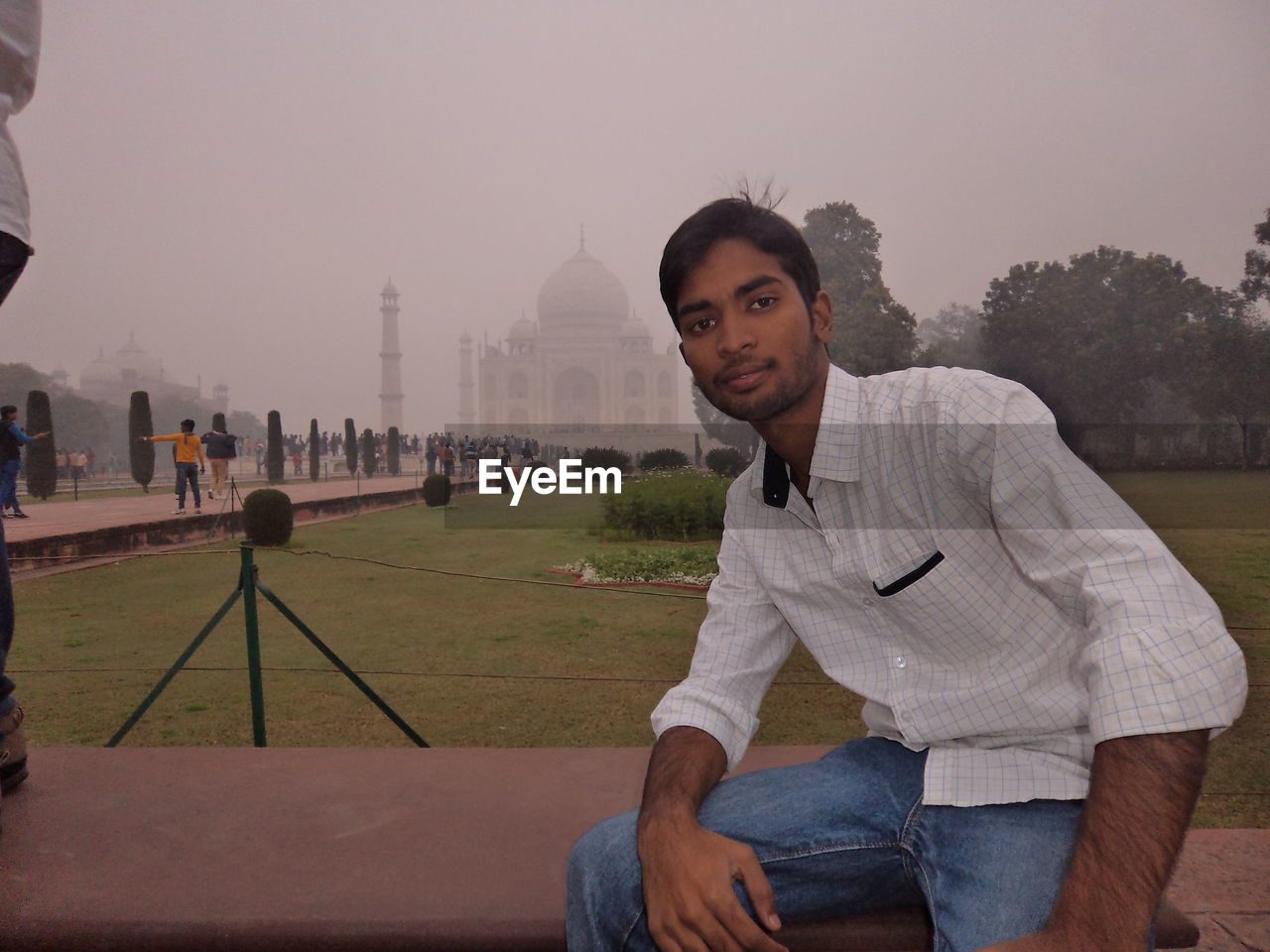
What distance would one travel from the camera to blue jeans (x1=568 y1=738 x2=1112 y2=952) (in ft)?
2.56

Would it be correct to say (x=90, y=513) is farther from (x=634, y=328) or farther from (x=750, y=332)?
(x=634, y=328)

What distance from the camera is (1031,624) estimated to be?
863 mm

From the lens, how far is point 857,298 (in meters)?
19.0

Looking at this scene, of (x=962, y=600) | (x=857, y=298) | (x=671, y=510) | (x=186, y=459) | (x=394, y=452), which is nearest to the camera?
(x=962, y=600)

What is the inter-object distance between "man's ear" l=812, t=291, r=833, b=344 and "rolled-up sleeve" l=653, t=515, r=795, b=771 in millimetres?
226

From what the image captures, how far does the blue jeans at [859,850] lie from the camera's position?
78 cm

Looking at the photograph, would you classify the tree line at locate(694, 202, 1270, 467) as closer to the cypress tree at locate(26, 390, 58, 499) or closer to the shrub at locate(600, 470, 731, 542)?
the shrub at locate(600, 470, 731, 542)

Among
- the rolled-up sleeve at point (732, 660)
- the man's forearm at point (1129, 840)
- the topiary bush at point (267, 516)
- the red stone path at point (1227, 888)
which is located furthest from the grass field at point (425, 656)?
the man's forearm at point (1129, 840)

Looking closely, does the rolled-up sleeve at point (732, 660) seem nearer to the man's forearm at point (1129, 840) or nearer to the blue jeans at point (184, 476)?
the man's forearm at point (1129, 840)

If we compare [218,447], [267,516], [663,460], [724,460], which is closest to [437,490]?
[218,447]

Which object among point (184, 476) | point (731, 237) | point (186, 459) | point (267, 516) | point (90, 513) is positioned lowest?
point (90, 513)

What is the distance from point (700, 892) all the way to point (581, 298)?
38.0m

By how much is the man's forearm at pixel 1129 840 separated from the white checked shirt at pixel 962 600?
0.9 inches

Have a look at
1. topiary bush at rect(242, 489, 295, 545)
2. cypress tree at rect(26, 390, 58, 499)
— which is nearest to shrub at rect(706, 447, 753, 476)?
topiary bush at rect(242, 489, 295, 545)
